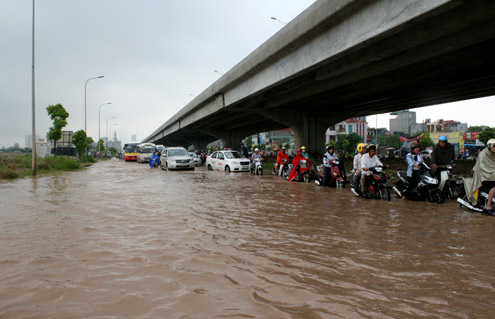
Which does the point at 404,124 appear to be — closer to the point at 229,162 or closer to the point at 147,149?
the point at 147,149

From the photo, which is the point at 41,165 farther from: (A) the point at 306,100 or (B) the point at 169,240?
(B) the point at 169,240

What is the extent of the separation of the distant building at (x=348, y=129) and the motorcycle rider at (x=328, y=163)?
247 ft

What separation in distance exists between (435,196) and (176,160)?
17.5m

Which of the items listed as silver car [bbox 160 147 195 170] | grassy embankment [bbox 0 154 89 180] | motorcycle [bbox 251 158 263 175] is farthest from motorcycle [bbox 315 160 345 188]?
grassy embankment [bbox 0 154 89 180]

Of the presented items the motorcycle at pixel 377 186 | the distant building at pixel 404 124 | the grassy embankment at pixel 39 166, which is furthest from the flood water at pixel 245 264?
the distant building at pixel 404 124

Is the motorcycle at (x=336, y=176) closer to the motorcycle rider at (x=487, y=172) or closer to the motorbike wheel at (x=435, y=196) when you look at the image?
the motorbike wheel at (x=435, y=196)

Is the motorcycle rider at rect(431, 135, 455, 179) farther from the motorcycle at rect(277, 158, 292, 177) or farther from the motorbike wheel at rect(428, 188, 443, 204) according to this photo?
the motorcycle at rect(277, 158, 292, 177)

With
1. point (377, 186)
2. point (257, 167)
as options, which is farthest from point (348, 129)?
point (377, 186)

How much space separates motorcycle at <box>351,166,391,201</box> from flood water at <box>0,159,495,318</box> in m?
2.07

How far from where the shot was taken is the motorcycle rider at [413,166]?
9.39 meters

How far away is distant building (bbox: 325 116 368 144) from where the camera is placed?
87.5 metres

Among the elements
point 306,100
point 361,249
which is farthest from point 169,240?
point 306,100

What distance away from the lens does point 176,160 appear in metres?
24.0

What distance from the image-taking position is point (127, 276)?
3711 millimetres
